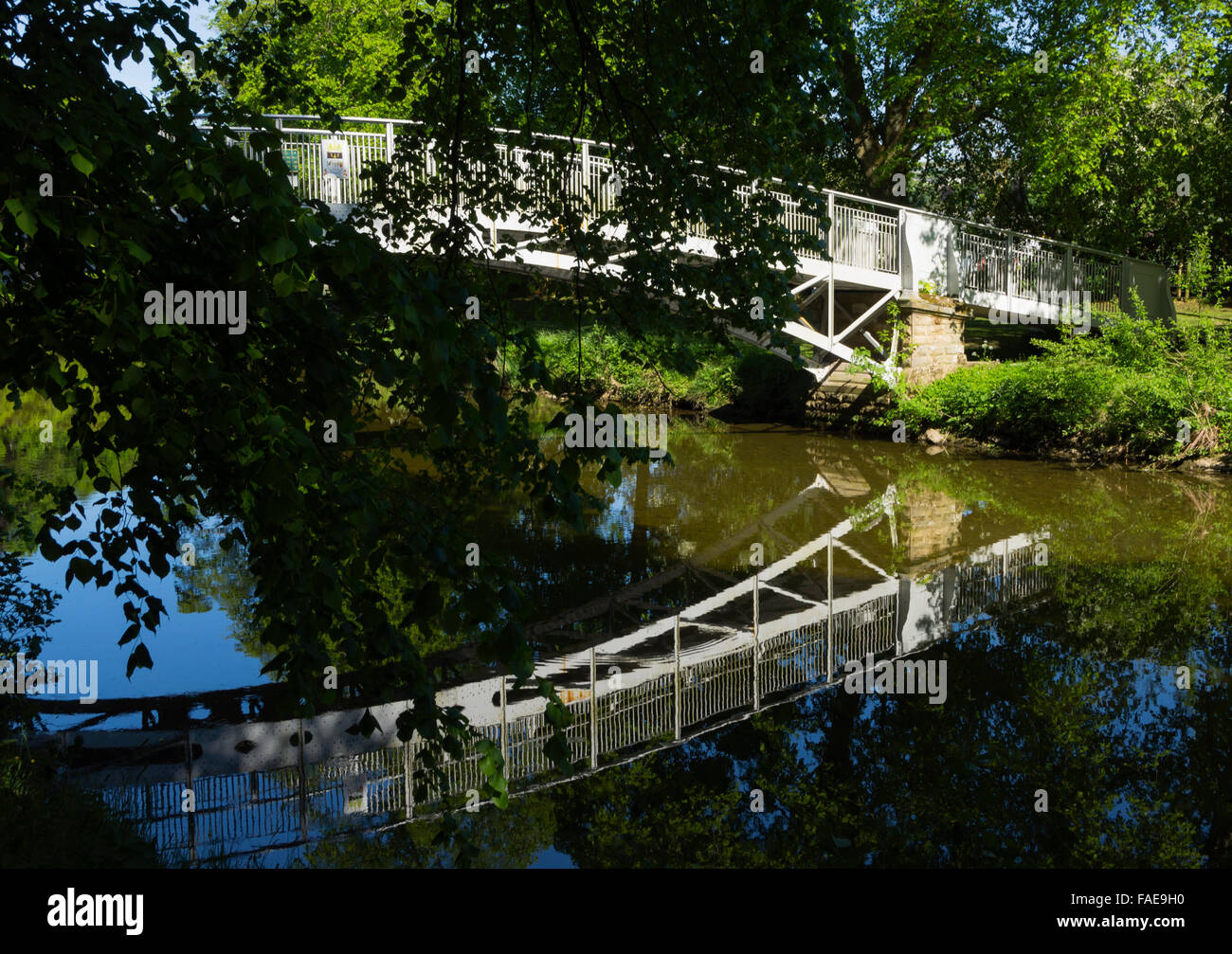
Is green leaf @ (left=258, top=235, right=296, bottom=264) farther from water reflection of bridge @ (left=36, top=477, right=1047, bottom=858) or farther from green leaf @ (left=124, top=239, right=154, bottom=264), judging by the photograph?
→ water reflection of bridge @ (left=36, top=477, right=1047, bottom=858)

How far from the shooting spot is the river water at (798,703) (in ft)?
20.0

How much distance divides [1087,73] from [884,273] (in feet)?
19.9

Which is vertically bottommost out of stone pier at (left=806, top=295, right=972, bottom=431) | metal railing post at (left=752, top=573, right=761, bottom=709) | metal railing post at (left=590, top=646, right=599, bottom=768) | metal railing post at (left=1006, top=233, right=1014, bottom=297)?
metal railing post at (left=590, top=646, right=599, bottom=768)

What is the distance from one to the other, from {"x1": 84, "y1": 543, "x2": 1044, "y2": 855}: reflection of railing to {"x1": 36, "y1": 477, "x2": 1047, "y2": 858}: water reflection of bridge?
0.01 metres

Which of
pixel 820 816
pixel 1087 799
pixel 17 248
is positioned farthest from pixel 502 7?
pixel 1087 799

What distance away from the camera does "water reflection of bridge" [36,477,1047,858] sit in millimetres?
6258

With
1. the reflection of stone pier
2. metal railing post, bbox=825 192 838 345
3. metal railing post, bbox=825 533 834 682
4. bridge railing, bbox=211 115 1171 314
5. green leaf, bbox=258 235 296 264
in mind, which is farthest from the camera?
metal railing post, bbox=825 192 838 345

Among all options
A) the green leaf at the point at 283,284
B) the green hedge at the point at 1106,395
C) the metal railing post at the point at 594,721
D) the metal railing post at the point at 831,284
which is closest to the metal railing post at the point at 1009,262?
the green hedge at the point at 1106,395

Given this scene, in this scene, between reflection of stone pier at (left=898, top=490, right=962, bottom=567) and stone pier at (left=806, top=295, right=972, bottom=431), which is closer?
reflection of stone pier at (left=898, top=490, right=962, bottom=567)

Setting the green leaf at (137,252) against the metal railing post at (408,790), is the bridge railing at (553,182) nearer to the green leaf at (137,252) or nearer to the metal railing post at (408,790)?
the green leaf at (137,252)

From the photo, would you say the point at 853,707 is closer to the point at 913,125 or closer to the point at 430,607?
the point at 430,607

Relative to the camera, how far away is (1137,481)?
15984 millimetres

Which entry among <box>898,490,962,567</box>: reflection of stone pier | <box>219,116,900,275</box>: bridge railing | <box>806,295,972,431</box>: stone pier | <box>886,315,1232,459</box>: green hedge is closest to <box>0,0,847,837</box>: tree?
<box>219,116,900,275</box>: bridge railing
